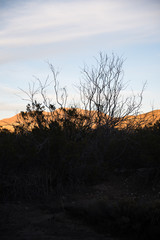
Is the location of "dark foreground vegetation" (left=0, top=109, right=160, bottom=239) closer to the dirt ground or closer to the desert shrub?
the dirt ground

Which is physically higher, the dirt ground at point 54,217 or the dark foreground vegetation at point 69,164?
the dark foreground vegetation at point 69,164

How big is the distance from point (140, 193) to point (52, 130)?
2735 mm

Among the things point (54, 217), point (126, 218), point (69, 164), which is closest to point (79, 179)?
point (69, 164)

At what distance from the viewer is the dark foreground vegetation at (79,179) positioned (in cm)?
426

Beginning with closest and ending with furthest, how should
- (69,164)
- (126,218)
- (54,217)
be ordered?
1. (126,218)
2. (54,217)
3. (69,164)

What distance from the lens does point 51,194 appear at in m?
6.18

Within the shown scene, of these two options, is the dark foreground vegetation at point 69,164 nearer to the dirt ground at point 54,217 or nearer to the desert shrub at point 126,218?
the dirt ground at point 54,217

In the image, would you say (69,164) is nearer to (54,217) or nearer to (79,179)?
(79,179)

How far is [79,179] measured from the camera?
6754mm

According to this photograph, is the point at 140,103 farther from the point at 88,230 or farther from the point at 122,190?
the point at 88,230

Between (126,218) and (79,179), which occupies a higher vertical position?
(79,179)

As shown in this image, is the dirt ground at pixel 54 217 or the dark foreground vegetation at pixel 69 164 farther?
the dark foreground vegetation at pixel 69 164

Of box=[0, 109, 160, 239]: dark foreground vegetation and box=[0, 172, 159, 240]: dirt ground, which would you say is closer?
box=[0, 172, 159, 240]: dirt ground

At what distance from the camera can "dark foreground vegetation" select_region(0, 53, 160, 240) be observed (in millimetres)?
4258
